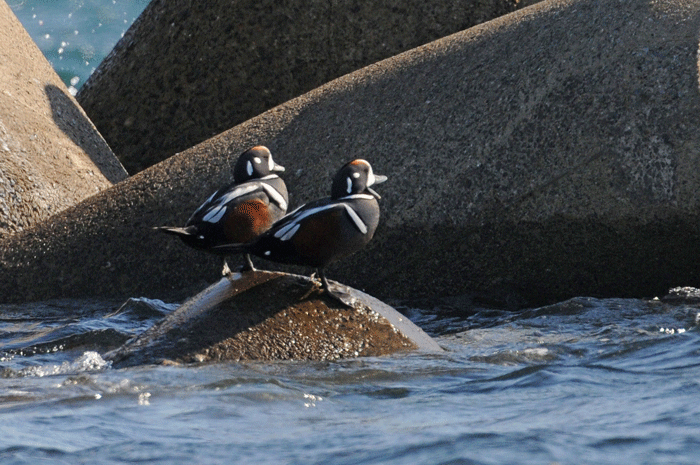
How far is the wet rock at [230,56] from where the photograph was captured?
354 inches

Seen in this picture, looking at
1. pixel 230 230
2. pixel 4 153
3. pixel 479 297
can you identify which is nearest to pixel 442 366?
pixel 230 230

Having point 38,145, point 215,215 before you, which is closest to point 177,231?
point 215,215

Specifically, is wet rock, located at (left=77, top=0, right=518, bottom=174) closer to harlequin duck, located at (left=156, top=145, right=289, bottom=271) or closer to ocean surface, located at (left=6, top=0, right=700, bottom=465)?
ocean surface, located at (left=6, top=0, right=700, bottom=465)

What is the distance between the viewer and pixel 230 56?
30.3 feet

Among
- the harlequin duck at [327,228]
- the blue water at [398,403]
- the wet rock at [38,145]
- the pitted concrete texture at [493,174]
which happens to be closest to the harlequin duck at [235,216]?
the harlequin duck at [327,228]

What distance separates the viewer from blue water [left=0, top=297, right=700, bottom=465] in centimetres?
366

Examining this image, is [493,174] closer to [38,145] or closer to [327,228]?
[327,228]

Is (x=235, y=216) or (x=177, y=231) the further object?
(x=235, y=216)

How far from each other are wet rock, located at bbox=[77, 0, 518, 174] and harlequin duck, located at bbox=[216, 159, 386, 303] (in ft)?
14.2

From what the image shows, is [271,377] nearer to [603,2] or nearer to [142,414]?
[142,414]

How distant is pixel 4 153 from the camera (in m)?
7.57

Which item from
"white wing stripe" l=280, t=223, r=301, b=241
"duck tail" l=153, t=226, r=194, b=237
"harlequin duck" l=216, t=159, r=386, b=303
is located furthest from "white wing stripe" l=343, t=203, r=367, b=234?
"duck tail" l=153, t=226, r=194, b=237

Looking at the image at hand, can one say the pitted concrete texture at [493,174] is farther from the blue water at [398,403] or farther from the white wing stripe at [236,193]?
the white wing stripe at [236,193]

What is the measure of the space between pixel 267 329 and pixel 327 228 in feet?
1.95
